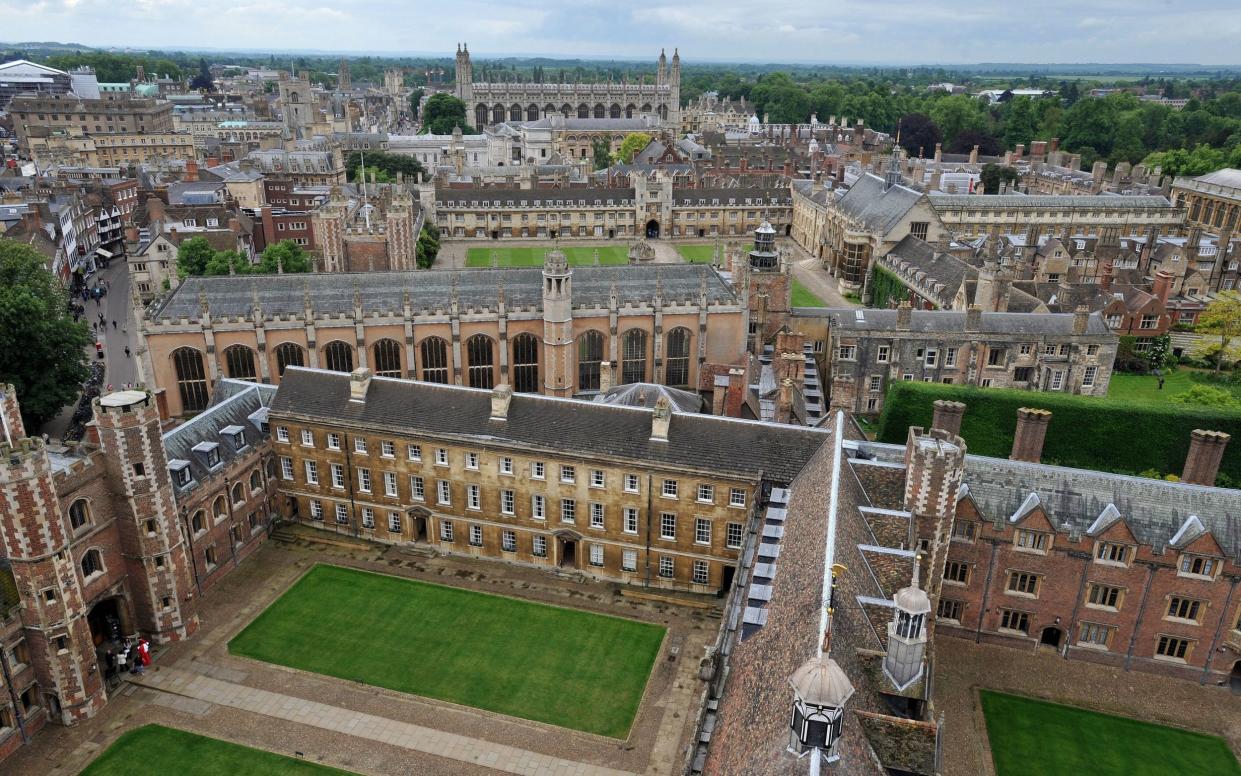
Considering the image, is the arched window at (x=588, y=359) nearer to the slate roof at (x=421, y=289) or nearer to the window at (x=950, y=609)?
the slate roof at (x=421, y=289)

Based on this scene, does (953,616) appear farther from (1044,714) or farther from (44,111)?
(44,111)

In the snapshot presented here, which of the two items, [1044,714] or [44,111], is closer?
[1044,714]

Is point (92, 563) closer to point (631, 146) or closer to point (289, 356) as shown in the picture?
point (289, 356)

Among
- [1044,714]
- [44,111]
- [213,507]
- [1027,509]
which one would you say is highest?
[44,111]

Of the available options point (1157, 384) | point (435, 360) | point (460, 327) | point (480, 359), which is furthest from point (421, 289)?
point (1157, 384)

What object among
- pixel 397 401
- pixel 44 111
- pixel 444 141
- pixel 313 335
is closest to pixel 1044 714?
pixel 397 401

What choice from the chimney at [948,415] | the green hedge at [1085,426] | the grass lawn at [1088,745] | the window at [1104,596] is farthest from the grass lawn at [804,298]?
the grass lawn at [1088,745]
